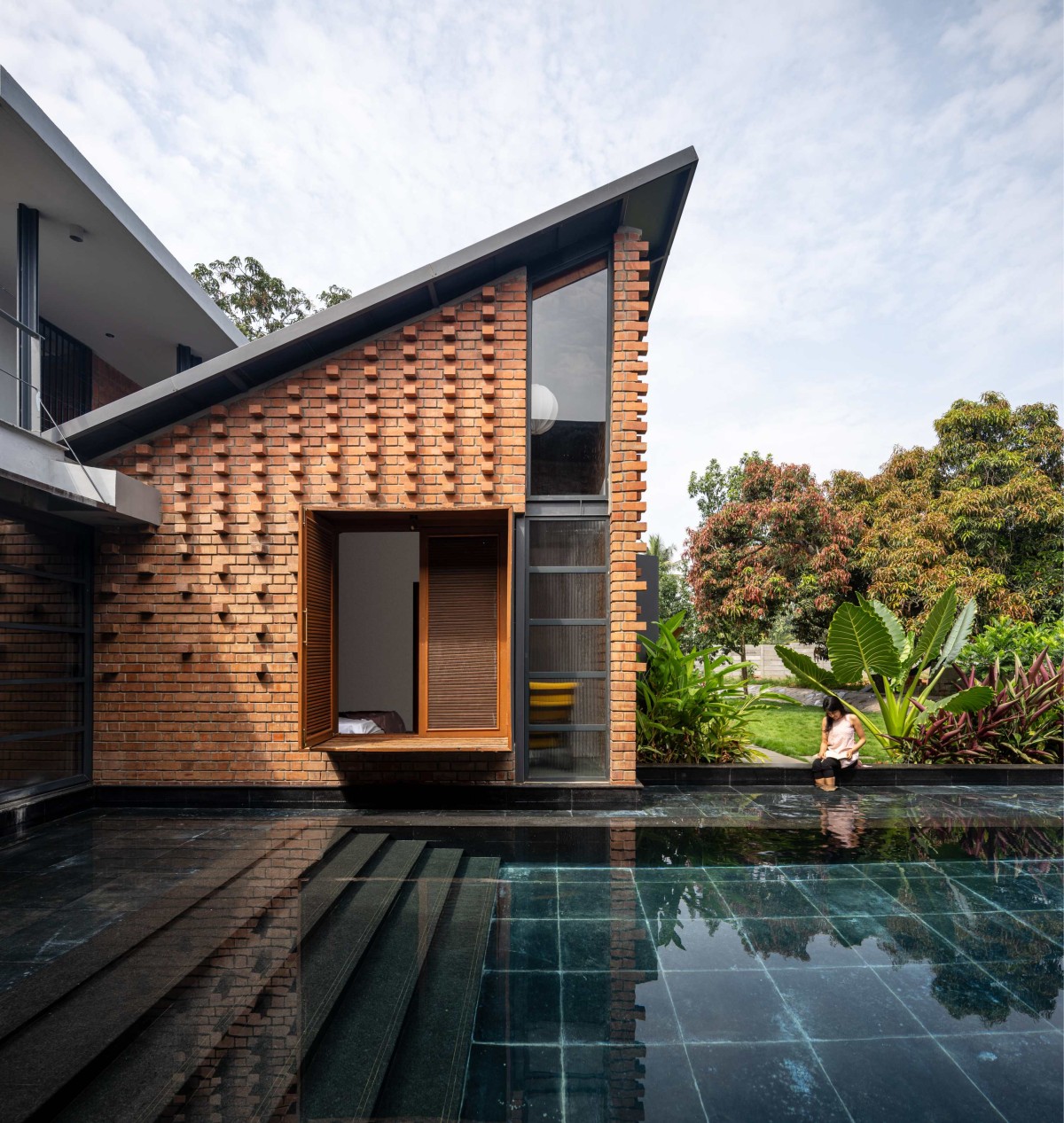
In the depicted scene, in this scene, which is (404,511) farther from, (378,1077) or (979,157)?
(979,157)

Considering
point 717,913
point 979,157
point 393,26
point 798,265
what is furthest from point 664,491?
point 717,913

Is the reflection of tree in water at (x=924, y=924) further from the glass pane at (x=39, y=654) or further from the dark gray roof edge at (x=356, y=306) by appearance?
the glass pane at (x=39, y=654)

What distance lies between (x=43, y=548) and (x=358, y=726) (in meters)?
3.52

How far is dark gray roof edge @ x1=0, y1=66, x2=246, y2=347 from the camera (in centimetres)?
548

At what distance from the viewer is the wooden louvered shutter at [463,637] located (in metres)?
6.85

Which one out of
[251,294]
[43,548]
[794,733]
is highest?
[251,294]

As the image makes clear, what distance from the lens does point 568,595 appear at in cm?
667

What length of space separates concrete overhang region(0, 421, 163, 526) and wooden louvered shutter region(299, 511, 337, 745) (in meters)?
1.52

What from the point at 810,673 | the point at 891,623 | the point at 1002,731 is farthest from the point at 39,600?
the point at 1002,731

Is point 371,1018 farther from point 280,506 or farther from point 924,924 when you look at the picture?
point 280,506

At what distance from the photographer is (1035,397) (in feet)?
57.4

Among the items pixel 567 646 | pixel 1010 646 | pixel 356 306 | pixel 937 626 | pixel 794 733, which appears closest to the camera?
pixel 356 306

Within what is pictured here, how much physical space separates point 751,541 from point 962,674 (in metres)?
11.7

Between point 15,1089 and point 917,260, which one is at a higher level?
point 917,260
